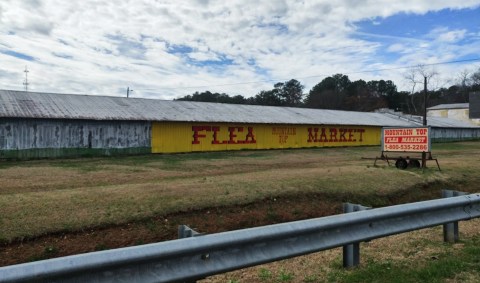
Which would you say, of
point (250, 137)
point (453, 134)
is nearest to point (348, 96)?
point (453, 134)

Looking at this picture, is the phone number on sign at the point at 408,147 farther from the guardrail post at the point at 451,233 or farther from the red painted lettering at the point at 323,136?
the red painted lettering at the point at 323,136

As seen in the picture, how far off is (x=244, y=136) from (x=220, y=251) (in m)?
29.9

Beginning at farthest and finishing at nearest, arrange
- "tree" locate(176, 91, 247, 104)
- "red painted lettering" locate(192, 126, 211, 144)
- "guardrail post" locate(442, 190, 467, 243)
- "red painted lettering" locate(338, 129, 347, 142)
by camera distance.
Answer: "tree" locate(176, 91, 247, 104)
"red painted lettering" locate(338, 129, 347, 142)
"red painted lettering" locate(192, 126, 211, 144)
"guardrail post" locate(442, 190, 467, 243)

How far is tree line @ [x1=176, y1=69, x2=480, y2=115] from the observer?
101562 mm

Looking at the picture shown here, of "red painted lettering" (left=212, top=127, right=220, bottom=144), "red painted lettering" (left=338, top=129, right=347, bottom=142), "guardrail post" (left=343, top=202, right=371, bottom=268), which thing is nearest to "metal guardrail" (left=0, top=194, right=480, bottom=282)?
"guardrail post" (left=343, top=202, right=371, bottom=268)

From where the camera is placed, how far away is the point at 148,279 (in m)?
3.37

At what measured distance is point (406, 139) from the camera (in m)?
17.6

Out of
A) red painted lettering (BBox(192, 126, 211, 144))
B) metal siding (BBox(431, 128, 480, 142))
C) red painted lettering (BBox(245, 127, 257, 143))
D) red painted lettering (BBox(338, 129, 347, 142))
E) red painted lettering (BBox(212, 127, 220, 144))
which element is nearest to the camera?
red painted lettering (BBox(192, 126, 211, 144))

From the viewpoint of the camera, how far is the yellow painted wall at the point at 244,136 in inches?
1171

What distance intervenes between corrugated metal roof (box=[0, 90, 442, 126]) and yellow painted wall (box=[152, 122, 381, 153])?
56 cm

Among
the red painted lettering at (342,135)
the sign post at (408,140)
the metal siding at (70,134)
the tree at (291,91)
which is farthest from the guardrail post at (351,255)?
the tree at (291,91)

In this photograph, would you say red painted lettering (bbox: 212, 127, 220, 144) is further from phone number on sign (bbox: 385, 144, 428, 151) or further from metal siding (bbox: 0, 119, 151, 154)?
phone number on sign (bbox: 385, 144, 428, 151)

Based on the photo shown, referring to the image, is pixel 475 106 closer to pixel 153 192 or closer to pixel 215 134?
pixel 153 192

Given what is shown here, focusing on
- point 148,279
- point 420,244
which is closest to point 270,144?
point 420,244
